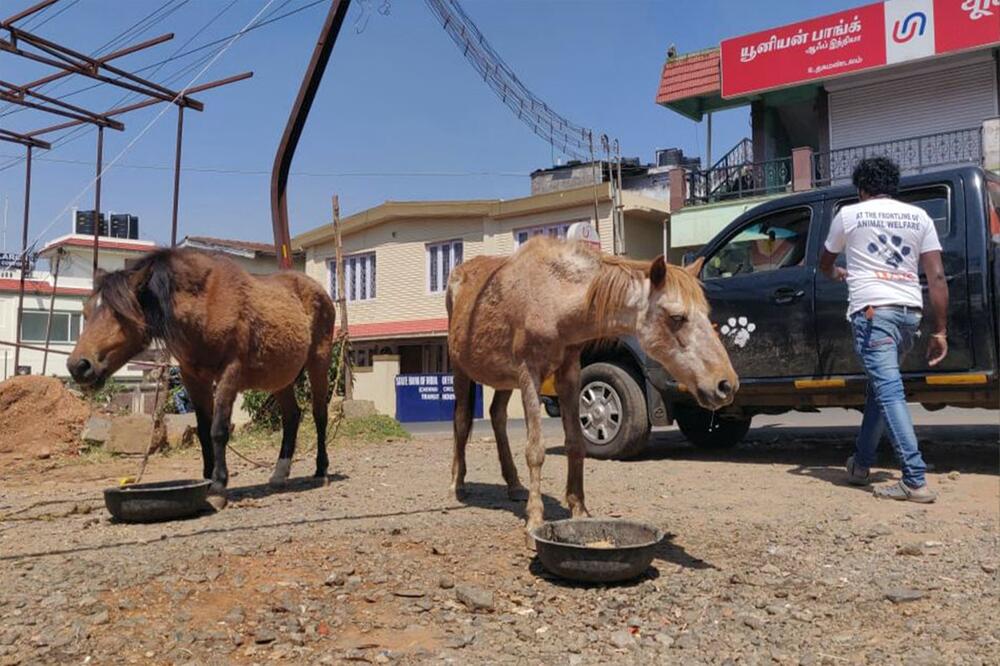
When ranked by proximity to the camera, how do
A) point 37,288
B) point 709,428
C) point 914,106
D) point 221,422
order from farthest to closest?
point 37,288 < point 914,106 < point 709,428 < point 221,422

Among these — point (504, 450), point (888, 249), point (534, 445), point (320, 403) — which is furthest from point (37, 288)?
point (888, 249)

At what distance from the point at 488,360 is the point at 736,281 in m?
3.35

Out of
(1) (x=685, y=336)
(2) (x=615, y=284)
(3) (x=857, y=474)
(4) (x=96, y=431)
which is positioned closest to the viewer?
(1) (x=685, y=336)

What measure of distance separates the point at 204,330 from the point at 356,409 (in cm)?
617

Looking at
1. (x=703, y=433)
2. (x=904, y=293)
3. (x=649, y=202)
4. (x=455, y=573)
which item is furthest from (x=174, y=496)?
(x=649, y=202)

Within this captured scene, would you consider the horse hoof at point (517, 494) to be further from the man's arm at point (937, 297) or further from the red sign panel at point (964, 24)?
the red sign panel at point (964, 24)

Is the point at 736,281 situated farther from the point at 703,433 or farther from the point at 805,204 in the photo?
the point at 703,433

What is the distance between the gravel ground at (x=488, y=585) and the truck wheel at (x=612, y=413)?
1.66m

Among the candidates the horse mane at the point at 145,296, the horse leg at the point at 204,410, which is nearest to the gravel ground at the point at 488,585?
the horse leg at the point at 204,410

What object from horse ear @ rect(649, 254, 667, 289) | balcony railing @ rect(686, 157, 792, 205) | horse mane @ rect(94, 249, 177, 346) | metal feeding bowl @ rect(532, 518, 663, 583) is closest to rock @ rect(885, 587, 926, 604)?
metal feeding bowl @ rect(532, 518, 663, 583)

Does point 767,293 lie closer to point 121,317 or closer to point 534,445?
point 534,445

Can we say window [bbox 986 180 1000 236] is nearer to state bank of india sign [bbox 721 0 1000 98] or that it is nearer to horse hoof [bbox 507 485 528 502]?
horse hoof [bbox 507 485 528 502]

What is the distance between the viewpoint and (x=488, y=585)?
3490 mm

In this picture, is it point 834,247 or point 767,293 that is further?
point 767,293
